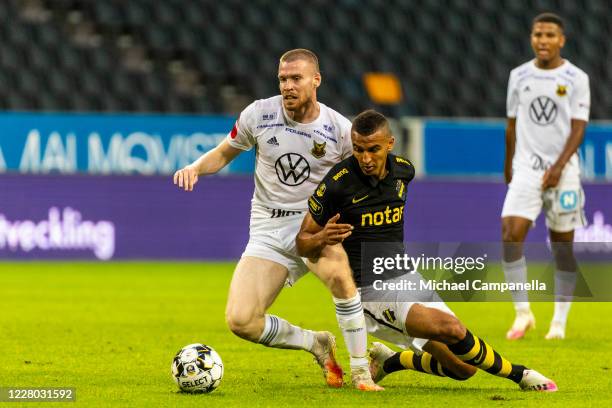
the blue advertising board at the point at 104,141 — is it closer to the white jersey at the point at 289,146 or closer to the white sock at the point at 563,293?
the white sock at the point at 563,293

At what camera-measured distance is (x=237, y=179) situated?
1628 centimetres

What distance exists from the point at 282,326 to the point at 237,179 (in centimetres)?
947

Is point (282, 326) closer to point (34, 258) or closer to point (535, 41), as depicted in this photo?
point (535, 41)

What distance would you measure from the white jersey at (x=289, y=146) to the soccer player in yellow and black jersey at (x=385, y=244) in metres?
0.47

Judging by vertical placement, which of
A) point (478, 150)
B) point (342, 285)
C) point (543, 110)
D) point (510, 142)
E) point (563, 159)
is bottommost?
point (342, 285)

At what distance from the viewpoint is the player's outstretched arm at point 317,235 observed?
621 cm

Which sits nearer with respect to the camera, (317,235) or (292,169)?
(317,235)

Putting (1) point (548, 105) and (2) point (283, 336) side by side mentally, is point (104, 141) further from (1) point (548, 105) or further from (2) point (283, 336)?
(2) point (283, 336)

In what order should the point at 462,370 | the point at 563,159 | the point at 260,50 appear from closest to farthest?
the point at 462,370, the point at 563,159, the point at 260,50

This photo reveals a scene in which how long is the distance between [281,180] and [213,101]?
39.4 feet

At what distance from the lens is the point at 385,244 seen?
6.51 m

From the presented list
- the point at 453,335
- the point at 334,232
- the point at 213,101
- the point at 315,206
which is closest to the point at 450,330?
the point at 453,335

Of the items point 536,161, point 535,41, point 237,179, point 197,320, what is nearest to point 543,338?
point 536,161

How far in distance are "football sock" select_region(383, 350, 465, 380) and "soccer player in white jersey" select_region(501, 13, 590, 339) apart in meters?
2.62
